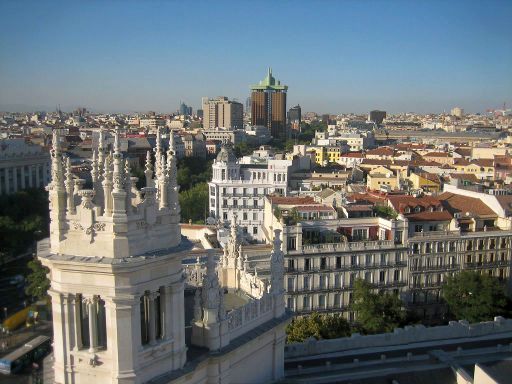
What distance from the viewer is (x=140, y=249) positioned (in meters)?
11.0

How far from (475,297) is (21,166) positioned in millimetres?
63388

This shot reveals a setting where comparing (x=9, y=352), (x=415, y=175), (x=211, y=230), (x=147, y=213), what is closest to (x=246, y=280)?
(x=147, y=213)

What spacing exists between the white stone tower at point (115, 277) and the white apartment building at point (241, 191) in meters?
54.8

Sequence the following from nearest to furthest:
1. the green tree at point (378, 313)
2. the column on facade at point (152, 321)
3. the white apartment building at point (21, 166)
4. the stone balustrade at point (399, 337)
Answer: the column on facade at point (152, 321)
the stone balustrade at point (399, 337)
the green tree at point (378, 313)
the white apartment building at point (21, 166)

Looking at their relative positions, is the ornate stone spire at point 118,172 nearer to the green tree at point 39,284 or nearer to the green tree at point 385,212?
the green tree at point 39,284

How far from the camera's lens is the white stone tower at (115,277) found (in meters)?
10.8

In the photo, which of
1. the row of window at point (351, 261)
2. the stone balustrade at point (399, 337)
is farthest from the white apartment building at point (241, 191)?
the stone balustrade at point (399, 337)

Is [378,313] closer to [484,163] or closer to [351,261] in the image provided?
[351,261]

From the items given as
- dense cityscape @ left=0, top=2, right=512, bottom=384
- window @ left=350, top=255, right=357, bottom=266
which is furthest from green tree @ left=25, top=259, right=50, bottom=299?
window @ left=350, top=255, right=357, bottom=266

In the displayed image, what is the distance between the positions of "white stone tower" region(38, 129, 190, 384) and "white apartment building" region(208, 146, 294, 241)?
54.8 metres

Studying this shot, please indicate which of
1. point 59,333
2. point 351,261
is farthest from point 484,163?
point 59,333

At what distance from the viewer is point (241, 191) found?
70.4 meters

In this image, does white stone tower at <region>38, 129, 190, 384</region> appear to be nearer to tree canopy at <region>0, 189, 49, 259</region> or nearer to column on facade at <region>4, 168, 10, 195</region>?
tree canopy at <region>0, 189, 49, 259</region>

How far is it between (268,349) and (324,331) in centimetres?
1534
